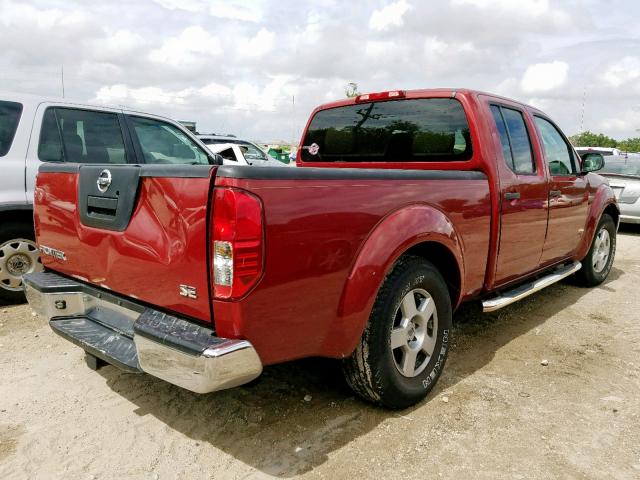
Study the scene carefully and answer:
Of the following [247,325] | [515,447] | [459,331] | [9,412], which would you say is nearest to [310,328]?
[247,325]

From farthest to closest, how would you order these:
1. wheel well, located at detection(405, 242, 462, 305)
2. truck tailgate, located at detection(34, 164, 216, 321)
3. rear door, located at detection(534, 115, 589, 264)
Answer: rear door, located at detection(534, 115, 589, 264) → wheel well, located at detection(405, 242, 462, 305) → truck tailgate, located at detection(34, 164, 216, 321)

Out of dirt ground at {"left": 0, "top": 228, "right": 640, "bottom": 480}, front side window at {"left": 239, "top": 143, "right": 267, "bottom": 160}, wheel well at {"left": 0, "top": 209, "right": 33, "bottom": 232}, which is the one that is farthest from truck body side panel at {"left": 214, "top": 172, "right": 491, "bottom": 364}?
front side window at {"left": 239, "top": 143, "right": 267, "bottom": 160}

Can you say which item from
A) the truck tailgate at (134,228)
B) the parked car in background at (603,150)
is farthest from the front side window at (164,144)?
the parked car in background at (603,150)

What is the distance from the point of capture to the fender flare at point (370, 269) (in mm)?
2377

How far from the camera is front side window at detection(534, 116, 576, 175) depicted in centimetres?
433

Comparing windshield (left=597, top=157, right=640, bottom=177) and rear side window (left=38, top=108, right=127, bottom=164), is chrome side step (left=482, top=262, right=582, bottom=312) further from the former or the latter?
windshield (left=597, top=157, right=640, bottom=177)

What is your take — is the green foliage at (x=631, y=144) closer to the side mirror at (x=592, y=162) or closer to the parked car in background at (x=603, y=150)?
the parked car in background at (x=603, y=150)

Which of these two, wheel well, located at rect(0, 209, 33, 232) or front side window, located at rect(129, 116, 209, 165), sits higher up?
front side window, located at rect(129, 116, 209, 165)

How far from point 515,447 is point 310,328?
1.25 m

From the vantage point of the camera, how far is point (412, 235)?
8.77 feet

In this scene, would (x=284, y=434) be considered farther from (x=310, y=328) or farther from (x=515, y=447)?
(x=515, y=447)

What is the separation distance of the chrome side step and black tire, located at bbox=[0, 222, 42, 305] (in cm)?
383

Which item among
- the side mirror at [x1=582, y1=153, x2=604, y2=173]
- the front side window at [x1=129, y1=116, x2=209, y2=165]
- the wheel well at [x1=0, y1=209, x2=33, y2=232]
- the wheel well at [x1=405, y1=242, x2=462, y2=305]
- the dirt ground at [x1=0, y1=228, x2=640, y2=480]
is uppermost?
the front side window at [x1=129, y1=116, x2=209, y2=165]

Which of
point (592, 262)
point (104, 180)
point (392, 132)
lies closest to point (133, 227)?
point (104, 180)
